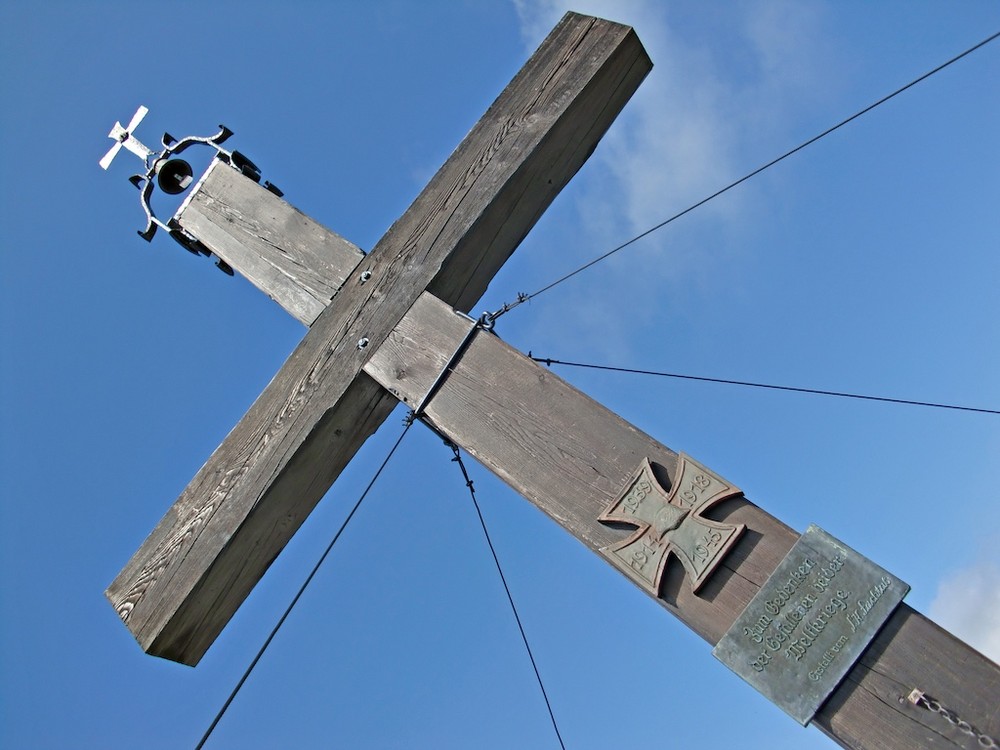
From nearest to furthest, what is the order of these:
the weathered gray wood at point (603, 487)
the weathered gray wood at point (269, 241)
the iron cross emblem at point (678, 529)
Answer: the weathered gray wood at point (603, 487)
the iron cross emblem at point (678, 529)
the weathered gray wood at point (269, 241)

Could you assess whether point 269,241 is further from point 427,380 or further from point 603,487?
point 603,487

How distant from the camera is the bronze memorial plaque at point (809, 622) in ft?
5.61

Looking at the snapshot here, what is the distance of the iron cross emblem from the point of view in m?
1.91

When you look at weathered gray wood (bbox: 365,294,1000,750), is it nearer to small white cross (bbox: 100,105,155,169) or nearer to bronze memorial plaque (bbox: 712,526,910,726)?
bronze memorial plaque (bbox: 712,526,910,726)

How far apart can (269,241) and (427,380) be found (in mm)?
955

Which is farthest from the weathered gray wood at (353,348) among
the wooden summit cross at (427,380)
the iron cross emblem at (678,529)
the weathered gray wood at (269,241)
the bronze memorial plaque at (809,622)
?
the bronze memorial plaque at (809,622)

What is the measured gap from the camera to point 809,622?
1.76m

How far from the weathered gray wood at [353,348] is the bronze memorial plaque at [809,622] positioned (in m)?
1.34

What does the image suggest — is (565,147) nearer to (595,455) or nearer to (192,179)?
(595,455)

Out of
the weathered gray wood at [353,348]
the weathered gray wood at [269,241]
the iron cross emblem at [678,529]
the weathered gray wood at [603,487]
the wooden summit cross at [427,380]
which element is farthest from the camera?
the weathered gray wood at [269,241]

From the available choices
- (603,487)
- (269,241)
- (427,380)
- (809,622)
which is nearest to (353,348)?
(427,380)

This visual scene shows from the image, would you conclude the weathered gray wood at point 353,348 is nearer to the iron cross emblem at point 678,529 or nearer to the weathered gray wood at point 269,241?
the weathered gray wood at point 269,241

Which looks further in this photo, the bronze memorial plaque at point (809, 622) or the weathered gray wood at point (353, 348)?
the weathered gray wood at point (353, 348)

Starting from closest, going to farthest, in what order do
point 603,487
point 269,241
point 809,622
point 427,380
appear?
point 809,622 → point 603,487 → point 427,380 → point 269,241
